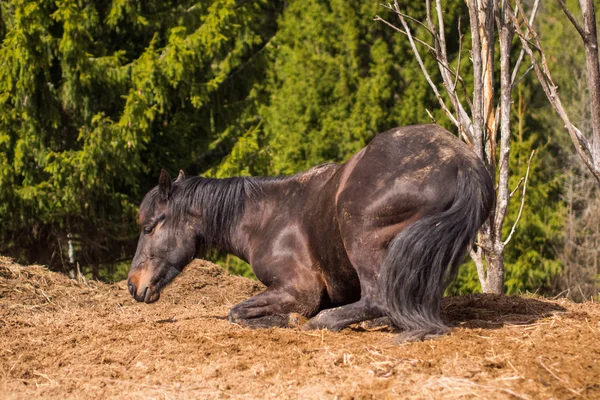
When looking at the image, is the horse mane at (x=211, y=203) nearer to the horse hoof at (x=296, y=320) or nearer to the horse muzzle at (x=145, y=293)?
the horse muzzle at (x=145, y=293)

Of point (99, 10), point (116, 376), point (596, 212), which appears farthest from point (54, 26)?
point (596, 212)

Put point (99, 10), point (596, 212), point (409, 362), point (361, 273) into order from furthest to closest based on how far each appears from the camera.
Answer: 1. point (596, 212)
2. point (99, 10)
3. point (361, 273)
4. point (409, 362)

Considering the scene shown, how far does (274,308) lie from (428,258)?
1.65m

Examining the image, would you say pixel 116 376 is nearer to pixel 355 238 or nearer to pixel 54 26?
pixel 355 238

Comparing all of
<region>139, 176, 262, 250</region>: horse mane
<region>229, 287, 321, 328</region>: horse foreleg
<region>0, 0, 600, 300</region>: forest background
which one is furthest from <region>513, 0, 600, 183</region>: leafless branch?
<region>0, 0, 600, 300</region>: forest background

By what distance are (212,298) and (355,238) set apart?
3483 mm

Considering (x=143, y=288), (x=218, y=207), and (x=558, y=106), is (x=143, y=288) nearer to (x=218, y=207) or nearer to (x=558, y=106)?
(x=218, y=207)

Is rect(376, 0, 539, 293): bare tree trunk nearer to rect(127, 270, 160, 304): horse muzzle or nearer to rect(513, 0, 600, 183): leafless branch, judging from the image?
rect(513, 0, 600, 183): leafless branch

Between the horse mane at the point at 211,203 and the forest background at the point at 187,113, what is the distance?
4.64 meters

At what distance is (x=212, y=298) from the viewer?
869cm

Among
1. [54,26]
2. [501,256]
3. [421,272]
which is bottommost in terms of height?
[501,256]

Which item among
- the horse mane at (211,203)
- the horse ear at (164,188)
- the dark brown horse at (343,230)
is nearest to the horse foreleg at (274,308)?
the dark brown horse at (343,230)

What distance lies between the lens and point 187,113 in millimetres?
14602

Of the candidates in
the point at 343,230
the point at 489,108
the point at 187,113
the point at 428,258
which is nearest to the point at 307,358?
the point at 428,258
